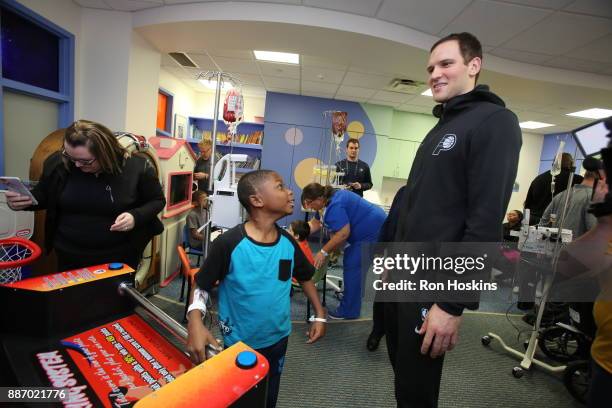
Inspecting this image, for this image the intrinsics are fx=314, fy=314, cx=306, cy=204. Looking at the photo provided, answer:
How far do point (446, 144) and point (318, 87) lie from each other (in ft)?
15.2

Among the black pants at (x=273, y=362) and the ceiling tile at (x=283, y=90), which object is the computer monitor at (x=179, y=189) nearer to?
the black pants at (x=273, y=362)

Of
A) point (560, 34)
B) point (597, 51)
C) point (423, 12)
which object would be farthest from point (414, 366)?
point (597, 51)

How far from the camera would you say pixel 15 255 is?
1684 millimetres

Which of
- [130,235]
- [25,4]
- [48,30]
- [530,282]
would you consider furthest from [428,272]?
[48,30]

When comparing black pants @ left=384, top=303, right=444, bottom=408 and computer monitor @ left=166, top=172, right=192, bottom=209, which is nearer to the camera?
black pants @ left=384, top=303, right=444, bottom=408

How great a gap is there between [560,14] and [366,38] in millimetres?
1533

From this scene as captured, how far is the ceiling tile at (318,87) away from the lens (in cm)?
501

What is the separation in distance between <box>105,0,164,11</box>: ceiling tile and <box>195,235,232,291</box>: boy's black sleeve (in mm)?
2960

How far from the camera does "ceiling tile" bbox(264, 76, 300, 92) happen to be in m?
5.00

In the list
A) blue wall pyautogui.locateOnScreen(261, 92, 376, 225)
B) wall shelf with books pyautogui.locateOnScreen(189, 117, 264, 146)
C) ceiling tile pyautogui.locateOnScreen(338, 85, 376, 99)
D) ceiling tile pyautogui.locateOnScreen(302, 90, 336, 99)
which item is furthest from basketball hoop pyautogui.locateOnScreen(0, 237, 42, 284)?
ceiling tile pyautogui.locateOnScreen(302, 90, 336, 99)

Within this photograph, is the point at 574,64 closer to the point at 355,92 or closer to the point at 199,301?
the point at 355,92

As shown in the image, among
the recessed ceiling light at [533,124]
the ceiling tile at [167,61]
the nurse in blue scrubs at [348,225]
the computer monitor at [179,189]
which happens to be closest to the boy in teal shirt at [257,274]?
the nurse in blue scrubs at [348,225]

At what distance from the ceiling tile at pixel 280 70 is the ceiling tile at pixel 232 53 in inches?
8.7

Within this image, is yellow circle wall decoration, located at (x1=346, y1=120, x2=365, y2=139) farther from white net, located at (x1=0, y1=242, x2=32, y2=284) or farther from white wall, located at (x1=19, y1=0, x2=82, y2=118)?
white net, located at (x1=0, y1=242, x2=32, y2=284)
